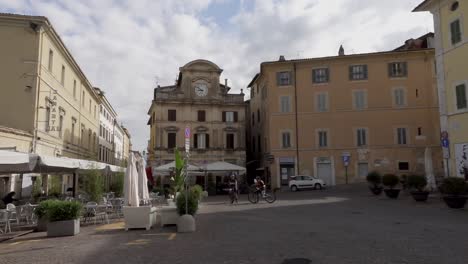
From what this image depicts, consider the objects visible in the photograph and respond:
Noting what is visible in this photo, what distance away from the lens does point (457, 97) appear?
75.0 ft

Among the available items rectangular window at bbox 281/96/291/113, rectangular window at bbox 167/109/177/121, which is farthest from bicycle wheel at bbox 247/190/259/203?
rectangular window at bbox 167/109/177/121

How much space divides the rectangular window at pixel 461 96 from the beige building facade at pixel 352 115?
49.1 feet

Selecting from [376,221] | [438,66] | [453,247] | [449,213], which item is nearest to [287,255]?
[453,247]

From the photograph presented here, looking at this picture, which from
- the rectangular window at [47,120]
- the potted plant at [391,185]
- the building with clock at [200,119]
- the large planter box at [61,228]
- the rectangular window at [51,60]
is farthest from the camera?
the building with clock at [200,119]

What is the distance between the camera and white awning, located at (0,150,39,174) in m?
10.8

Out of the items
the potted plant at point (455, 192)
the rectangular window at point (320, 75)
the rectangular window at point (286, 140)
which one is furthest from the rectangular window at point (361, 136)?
the potted plant at point (455, 192)

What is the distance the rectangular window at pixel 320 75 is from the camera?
39.2 meters

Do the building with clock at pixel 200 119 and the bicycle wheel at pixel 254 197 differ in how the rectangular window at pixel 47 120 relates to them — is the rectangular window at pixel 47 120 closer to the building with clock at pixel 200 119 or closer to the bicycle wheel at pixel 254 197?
the bicycle wheel at pixel 254 197

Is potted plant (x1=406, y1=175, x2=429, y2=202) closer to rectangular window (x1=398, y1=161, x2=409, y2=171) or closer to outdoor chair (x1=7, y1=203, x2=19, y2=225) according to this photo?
outdoor chair (x1=7, y1=203, x2=19, y2=225)

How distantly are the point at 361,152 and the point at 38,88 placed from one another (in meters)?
27.4

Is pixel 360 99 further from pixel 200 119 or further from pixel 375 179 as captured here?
pixel 200 119

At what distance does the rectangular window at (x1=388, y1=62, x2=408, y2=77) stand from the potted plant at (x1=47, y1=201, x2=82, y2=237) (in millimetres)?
33636

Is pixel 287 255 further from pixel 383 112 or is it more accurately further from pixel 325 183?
pixel 383 112

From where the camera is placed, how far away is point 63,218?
11.4m
